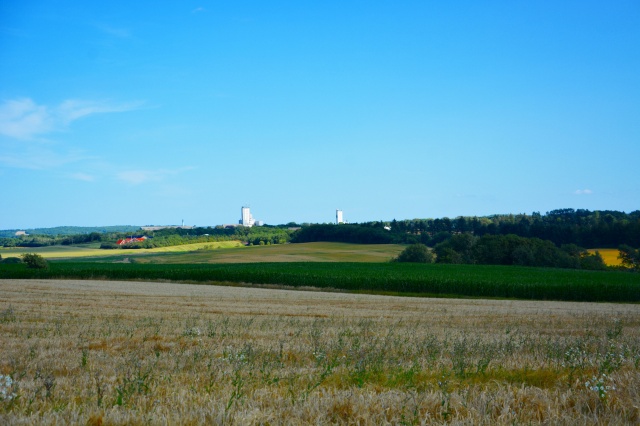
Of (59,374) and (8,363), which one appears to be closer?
(59,374)

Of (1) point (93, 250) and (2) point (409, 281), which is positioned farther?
(1) point (93, 250)

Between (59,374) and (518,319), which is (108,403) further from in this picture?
(518,319)

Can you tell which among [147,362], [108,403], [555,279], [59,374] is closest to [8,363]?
[59,374]

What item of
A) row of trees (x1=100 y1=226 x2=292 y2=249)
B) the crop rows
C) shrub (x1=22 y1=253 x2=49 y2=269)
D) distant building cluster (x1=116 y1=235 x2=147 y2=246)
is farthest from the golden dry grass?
the crop rows

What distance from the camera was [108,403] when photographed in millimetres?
5902

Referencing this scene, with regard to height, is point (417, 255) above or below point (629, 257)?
above

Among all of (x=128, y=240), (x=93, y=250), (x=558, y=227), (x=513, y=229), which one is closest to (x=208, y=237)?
(x=128, y=240)

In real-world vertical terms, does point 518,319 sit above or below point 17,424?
below

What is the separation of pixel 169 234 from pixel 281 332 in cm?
12108

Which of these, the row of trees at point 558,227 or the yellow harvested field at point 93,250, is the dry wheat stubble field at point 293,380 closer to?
the yellow harvested field at point 93,250

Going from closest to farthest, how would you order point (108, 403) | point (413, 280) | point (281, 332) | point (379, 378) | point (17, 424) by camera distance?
point (17, 424), point (108, 403), point (379, 378), point (281, 332), point (413, 280)

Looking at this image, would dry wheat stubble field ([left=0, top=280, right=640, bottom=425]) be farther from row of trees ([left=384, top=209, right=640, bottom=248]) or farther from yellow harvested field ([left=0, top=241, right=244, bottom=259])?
row of trees ([left=384, top=209, right=640, bottom=248])

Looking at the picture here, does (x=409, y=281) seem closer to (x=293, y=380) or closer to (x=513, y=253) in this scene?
(x=513, y=253)

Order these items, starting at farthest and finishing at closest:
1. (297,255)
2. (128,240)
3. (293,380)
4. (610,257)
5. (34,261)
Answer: (128,240), (297,255), (610,257), (34,261), (293,380)
